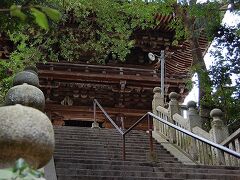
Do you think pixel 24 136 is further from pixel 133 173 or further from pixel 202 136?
pixel 202 136

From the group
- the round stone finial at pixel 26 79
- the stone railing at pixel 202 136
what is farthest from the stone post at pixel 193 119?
the round stone finial at pixel 26 79

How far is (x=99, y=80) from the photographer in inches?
655

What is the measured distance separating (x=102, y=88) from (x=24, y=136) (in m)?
13.8

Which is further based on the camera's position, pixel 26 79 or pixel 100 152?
pixel 100 152

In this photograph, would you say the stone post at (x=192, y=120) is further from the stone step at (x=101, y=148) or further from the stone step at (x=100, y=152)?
the stone step at (x=101, y=148)

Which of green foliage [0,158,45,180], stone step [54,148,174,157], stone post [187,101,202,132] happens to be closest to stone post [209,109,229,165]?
stone post [187,101,202,132]

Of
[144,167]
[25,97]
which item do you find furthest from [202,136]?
[25,97]

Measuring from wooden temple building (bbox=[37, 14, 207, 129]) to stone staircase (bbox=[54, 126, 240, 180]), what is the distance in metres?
5.70

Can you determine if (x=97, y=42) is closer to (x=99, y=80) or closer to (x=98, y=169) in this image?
(x=99, y=80)

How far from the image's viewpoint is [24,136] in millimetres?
3162

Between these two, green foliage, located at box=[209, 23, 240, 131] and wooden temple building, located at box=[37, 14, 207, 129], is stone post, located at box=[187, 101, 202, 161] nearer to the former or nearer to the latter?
green foliage, located at box=[209, 23, 240, 131]

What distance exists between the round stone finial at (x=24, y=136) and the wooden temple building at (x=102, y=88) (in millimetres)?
12941

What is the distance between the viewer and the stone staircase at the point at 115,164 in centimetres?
609

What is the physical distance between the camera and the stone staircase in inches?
240
